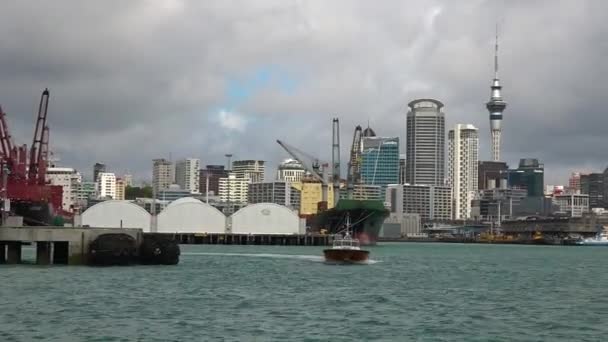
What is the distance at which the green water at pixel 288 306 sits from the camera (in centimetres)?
4691

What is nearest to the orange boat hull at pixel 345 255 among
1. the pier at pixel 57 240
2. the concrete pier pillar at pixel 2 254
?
the pier at pixel 57 240

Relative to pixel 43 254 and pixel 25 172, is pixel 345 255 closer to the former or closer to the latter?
pixel 43 254

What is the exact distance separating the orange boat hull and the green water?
11503 mm

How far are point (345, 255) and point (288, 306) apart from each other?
44350 millimetres

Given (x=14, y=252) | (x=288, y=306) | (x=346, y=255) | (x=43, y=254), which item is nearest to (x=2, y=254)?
(x=14, y=252)

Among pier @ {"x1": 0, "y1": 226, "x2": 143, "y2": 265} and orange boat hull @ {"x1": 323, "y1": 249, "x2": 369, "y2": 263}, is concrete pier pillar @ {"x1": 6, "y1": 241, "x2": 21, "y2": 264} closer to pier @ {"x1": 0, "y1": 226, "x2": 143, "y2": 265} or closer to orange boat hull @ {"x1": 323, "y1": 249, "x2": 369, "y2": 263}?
pier @ {"x1": 0, "y1": 226, "x2": 143, "y2": 265}

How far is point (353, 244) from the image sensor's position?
111375 mm

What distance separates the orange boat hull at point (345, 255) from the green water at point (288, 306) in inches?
453

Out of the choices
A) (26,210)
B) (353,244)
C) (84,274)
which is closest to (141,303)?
(84,274)

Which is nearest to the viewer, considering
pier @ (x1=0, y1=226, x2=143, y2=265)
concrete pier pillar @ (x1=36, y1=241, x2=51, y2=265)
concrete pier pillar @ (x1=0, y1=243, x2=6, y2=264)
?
pier @ (x1=0, y1=226, x2=143, y2=265)

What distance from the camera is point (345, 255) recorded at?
336 ft

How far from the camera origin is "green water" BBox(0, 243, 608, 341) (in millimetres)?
46906

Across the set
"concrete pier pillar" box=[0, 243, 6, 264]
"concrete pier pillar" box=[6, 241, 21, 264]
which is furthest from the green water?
"concrete pier pillar" box=[0, 243, 6, 264]

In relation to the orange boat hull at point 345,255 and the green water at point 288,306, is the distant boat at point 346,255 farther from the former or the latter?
the green water at point 288,306
